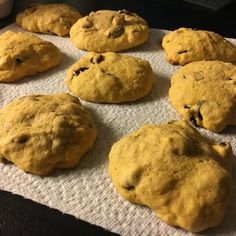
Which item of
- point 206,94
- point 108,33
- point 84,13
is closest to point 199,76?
point 206,94

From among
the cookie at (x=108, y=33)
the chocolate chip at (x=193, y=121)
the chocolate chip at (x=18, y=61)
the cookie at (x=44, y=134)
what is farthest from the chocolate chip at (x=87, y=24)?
the chocolate chip at (x=193, y=121)

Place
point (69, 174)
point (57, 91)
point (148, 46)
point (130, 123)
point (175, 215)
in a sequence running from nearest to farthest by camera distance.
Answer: point (175, 215) < point (69, 174) < point (130, 123) < point (57, 91) < point (148, 46)

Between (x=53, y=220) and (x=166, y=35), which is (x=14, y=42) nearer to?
(x=166, y=35)

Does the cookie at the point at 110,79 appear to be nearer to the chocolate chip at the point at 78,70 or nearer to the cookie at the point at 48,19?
the chocolate chip at the point at 78,70

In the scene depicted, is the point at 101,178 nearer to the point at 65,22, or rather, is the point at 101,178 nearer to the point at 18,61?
the point at 18,61

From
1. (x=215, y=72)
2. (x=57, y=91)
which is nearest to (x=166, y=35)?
(x=215, y=72)

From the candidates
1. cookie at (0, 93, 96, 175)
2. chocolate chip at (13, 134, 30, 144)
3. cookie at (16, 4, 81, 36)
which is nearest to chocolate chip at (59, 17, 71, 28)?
cookie at (16, 4, 81, 36)

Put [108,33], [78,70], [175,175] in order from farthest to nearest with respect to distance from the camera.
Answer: [108,33] → [78,70] → [175,175]

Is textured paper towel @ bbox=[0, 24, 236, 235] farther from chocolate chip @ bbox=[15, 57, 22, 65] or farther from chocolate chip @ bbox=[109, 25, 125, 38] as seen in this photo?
chocolate chip @ bbox=[109, 25, 125, 38]
